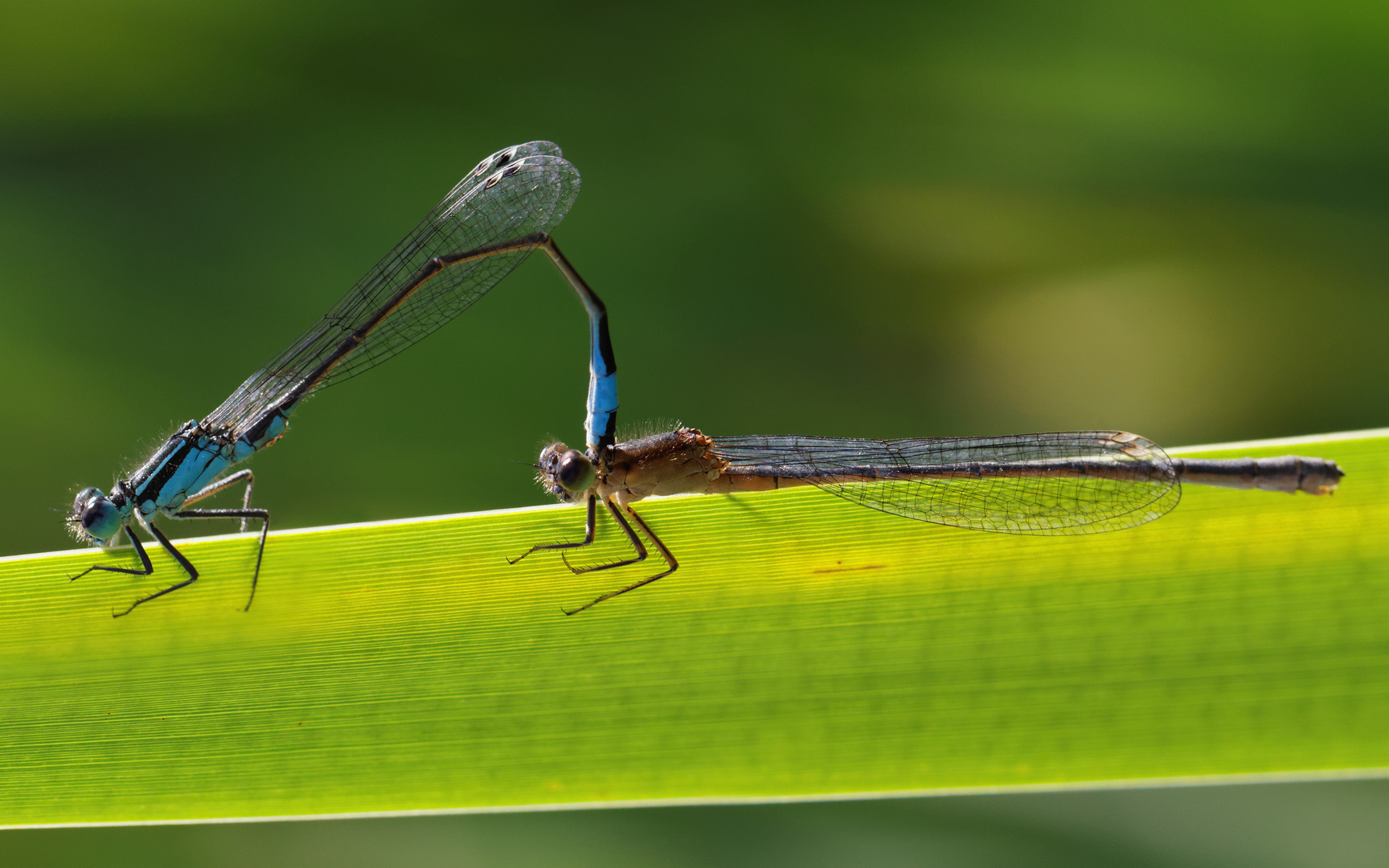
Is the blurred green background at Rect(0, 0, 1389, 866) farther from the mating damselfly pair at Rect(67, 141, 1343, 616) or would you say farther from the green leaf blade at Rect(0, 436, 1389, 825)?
the green leaf blade at Rect(0, 436, 1389, 825)

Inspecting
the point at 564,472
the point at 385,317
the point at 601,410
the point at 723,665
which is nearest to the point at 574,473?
the point at 564,472

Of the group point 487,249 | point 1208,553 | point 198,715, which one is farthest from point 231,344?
point 1208,553

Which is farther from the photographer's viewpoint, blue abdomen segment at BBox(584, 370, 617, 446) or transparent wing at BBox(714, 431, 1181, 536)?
blue abdomen segment at BBox(584, 370, 617, 446)

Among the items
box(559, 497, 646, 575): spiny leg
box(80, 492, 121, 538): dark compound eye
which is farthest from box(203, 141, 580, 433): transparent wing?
box(559, 497, 646, 575): spiny leg

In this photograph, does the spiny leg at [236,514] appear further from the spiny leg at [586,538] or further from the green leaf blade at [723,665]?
the spiny leg at [586,538]

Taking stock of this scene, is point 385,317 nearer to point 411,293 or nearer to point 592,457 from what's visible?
point 411,293

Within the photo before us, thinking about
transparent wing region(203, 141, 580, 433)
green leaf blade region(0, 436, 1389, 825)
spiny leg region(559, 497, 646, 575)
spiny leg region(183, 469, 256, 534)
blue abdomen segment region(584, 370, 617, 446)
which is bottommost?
green leaf blade region(0, 436, 1389, 825)

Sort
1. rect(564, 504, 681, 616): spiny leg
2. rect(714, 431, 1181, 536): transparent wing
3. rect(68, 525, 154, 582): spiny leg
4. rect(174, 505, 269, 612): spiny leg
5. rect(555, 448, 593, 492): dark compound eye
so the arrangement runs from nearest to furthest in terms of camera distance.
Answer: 1. rect(564, 504, 681, 616): spiny leg
2. rect(714, 431, 1181, 536): transparent wing
3. rect(68, 525, 154, 582): spiny leg
4. rect(174, 505, 269, 612): spiny leg
5. rect(555, 448, 593, 492): dark compound eye

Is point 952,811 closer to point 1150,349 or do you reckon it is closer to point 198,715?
point 198,715

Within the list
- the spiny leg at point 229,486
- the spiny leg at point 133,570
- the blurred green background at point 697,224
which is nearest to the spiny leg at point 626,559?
the blurred green background at point 697,224
